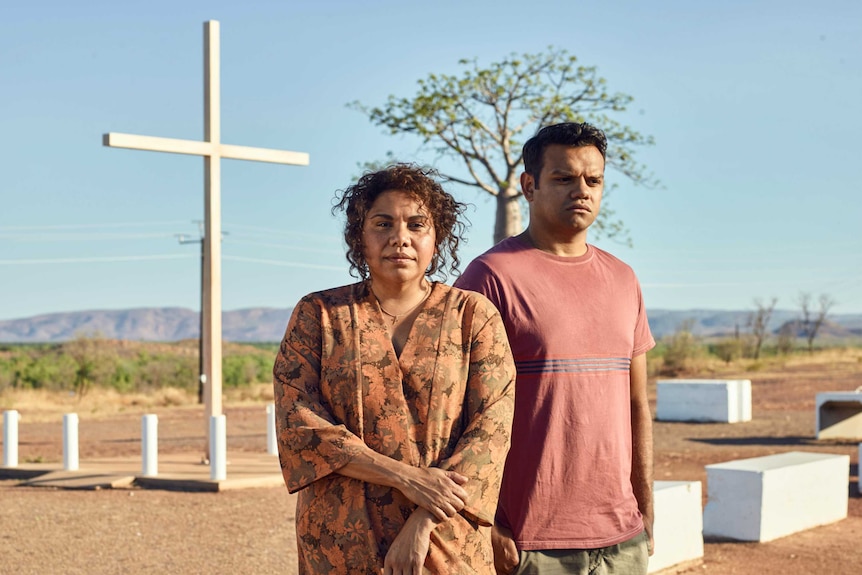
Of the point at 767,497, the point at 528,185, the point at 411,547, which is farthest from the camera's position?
the point at 767,497

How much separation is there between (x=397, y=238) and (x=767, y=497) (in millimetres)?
5877

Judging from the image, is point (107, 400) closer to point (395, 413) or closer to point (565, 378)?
point (565, 378)

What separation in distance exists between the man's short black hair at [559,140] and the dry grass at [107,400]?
26.5 m

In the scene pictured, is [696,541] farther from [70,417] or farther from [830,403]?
[830,403]

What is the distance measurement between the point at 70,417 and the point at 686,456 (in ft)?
23.9

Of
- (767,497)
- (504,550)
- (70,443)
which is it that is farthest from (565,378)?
(70,443)

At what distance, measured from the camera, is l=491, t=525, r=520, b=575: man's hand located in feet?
9.69

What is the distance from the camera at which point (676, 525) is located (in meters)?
6.89

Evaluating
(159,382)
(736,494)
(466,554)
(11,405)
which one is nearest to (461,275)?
(466,554)

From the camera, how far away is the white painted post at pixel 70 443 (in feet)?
39.3

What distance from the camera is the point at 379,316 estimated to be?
2.68 meters

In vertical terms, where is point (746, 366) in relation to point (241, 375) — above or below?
above

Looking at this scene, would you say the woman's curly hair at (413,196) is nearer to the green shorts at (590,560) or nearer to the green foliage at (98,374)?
the green shorts at (590,560)

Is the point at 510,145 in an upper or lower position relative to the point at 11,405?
upper
